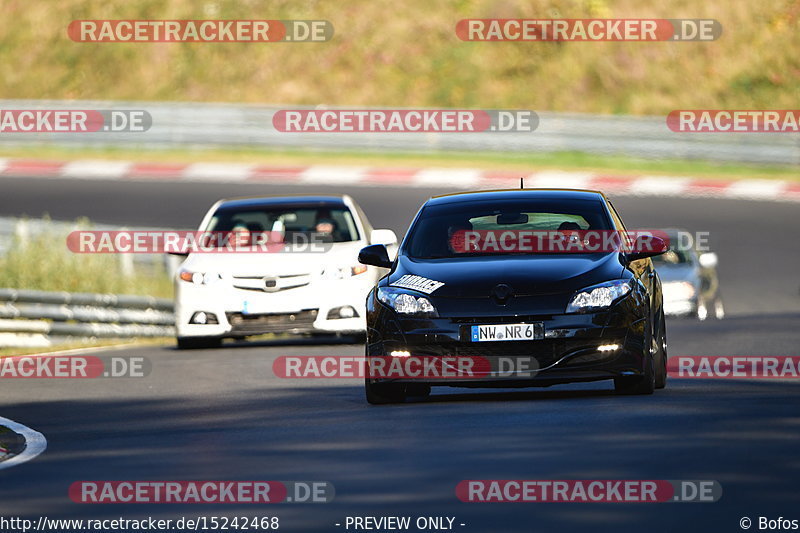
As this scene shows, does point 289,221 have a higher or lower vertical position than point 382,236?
higher

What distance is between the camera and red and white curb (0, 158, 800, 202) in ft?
108

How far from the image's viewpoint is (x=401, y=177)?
→ 1369 inches

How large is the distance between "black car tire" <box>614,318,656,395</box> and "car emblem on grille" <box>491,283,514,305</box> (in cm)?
97

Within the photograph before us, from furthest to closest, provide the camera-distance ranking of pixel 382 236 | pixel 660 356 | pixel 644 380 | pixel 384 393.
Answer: pixel 382 236
pixel 660 356
pixel 384 393
pixel 644 380

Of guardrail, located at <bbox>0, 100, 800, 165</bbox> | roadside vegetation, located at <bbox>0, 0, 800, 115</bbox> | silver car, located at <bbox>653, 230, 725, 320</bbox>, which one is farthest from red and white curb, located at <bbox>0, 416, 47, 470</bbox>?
roadside vegetation, located at <bbox>0, 0, 800, 115</bbox>

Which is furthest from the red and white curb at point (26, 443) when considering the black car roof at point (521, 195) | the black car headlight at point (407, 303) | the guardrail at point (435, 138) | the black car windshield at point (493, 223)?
the guardrail at point (435, 138)

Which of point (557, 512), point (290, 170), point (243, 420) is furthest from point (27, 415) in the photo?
point (290, 170)

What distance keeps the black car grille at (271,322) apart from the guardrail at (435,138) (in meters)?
19.3

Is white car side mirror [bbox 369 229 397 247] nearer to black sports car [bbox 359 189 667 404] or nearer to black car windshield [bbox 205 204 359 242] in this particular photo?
black car windshield [bbox 205 204 359 242]

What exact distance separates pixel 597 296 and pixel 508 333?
65 centimetres

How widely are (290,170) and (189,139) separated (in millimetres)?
4542

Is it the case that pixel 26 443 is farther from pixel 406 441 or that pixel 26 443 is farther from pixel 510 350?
pixel 510 350

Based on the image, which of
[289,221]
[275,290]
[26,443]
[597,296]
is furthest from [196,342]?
[597,296]

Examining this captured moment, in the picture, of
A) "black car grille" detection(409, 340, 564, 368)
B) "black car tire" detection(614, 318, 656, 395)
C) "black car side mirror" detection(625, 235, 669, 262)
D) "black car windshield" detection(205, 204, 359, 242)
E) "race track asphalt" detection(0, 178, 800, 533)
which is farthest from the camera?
"black car windshield" detection(205, 204, 359, 242)
